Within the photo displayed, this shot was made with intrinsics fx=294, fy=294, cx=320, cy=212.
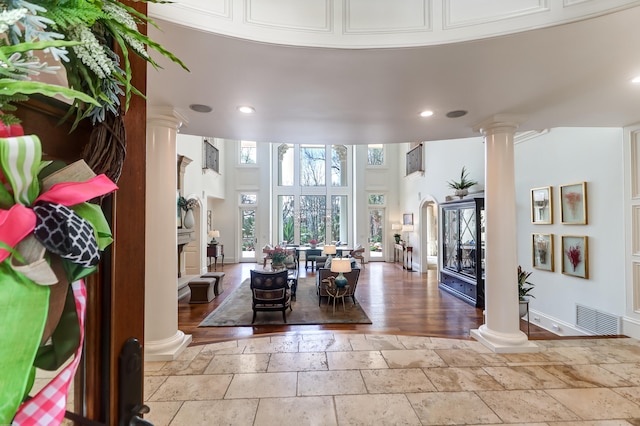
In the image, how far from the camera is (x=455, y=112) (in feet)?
9.93

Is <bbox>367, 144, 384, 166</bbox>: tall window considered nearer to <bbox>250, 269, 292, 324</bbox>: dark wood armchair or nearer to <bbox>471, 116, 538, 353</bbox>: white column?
<bbox>250, 269, 292, 324</bbox>: dark wood armchair

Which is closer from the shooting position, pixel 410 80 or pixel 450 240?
pixel 410 80

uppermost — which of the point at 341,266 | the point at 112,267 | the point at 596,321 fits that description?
the point at 112,267

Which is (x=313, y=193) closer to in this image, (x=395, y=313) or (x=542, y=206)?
(x=395, y=313)

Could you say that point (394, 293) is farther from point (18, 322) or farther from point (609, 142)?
point (18, 322)

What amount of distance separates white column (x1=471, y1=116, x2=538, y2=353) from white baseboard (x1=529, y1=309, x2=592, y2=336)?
2179 millimetres

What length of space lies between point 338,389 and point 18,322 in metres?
2.43

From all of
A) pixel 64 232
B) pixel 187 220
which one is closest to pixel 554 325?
pixel 64 232

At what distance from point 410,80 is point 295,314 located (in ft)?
14.3

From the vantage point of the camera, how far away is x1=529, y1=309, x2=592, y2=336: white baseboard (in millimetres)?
4488

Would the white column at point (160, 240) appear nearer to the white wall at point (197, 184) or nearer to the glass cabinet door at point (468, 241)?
the white wall at point (197, 184)

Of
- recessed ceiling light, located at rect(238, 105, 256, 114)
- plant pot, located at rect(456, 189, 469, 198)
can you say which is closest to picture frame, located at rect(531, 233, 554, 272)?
plant pot, located at rect(456, 189, 469, 198)

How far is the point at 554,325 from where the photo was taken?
4852mm

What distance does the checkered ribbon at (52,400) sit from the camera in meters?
0.41
